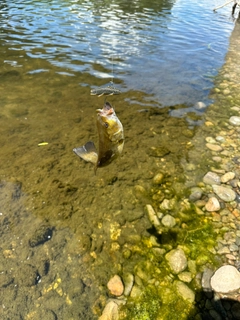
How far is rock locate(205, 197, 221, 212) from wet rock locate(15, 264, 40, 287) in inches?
122

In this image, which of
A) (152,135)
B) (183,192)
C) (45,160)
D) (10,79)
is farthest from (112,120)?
(10,79)

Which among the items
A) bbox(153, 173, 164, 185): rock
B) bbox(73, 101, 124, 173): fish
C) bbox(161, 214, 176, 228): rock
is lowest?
bbox(161, 214, 176, 228): rock

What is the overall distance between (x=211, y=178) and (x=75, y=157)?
297 cm

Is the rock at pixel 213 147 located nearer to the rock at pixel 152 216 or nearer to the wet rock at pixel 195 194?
the wet rock at pixel 195 194

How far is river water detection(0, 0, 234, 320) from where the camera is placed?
150 inches

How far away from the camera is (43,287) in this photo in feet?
12.0

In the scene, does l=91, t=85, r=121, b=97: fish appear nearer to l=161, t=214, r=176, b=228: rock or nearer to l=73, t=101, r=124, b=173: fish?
l=161, t=214, r=176, b=228: rock

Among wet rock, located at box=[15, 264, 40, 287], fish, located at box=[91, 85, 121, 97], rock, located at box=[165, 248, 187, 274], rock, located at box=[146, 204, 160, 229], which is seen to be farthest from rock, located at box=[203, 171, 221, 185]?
fish, located at box=[91, 85, 121, 97]

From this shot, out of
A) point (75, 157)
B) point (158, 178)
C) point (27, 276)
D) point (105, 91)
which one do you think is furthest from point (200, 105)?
point (27, 276)

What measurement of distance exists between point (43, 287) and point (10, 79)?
7.47 meters

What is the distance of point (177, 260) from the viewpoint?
3934mm

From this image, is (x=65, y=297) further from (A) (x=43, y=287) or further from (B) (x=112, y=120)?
(B) (x=112, y=120)

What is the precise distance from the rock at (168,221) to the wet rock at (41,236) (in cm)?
198

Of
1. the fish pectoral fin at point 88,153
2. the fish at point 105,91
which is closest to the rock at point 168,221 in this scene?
the fish pectoral fin at point 88,153
